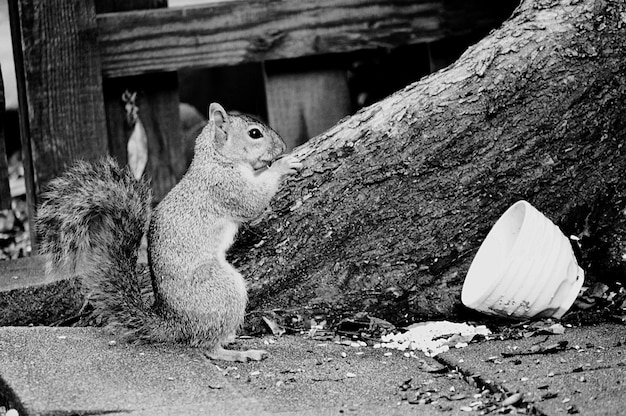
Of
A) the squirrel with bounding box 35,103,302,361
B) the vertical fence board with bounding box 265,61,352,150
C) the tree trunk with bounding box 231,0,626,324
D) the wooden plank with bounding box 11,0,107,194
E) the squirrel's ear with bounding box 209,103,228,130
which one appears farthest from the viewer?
the vertical fence board with bounding box 265,61,352,150

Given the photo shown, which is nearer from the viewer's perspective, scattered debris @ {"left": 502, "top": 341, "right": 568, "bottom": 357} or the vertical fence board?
scattered debris @ {"left": 502, "top": 341, "right": 568, "bottom": 357}

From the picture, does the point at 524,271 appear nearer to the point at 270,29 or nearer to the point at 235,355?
the point at 235,355

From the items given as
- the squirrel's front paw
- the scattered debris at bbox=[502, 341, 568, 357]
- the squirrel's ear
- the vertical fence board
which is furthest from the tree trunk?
the vertical fence board

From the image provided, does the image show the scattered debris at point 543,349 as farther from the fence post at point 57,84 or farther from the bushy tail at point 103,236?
the fence post at point 57,84

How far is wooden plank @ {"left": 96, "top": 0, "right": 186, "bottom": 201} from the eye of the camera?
4133 millimetres

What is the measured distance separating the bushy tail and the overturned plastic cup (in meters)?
1.00

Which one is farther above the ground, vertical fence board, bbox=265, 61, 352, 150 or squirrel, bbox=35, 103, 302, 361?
vertical fence board, bbox=265, 61, 352, 150

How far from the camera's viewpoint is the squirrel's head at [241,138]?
3352 mm

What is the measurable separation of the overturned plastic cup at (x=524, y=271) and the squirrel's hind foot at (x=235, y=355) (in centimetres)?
68

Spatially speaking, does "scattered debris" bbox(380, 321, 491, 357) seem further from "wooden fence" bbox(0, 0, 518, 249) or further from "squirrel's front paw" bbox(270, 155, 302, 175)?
"wooden fence" bbox(0, 0, 518, 249)

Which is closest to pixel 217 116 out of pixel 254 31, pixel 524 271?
pixel 254 31

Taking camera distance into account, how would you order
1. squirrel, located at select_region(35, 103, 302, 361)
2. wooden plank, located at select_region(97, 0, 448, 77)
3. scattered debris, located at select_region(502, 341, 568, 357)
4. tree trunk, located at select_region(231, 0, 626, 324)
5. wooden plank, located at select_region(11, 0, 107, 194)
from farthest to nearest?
1. wooden plank, located at select_region(97, 0, 448, 77)
2. wooden plank, located at select_region(11, 0, 107, 194)
3. tree trunk, located at select_region(231, 0, 626, 324)
4. squirrel, located at select_region(35, 103, 302, 361)
5. scattered debris, located at select_region(502, 341, 568, 357)

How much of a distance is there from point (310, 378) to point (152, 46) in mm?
1795

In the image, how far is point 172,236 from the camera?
3.12 meters
